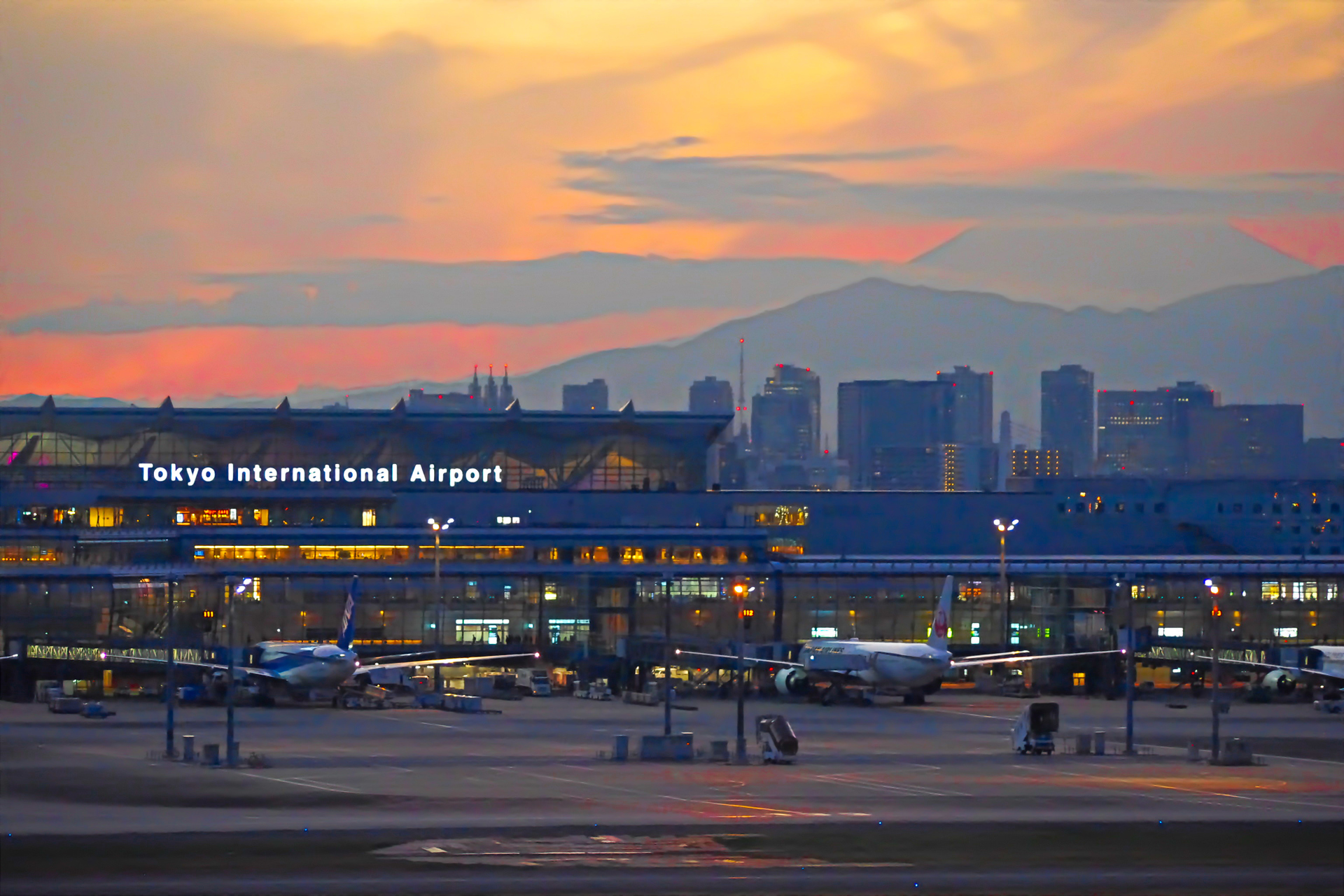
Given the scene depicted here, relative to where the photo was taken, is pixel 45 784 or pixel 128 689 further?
pixel 128 689

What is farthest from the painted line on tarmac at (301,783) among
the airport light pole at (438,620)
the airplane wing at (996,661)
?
the airplane wing at (996,661)

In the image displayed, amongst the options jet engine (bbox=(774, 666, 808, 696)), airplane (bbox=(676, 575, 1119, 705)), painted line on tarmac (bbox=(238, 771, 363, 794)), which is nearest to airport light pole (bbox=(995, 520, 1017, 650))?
airplane (bbox=(676, 575, 1119, 705))

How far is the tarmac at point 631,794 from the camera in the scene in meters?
48.4

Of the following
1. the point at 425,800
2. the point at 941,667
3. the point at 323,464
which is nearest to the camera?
the point at 425,800

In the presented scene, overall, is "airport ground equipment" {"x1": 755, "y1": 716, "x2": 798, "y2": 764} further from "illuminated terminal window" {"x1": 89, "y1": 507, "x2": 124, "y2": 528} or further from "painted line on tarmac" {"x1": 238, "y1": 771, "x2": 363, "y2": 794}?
"illuminated terminal window" {"x1": 89, "y1": 507, "x2": 124, "y2": 528}

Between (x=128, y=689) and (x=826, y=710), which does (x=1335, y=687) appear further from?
(x=128, y=689)

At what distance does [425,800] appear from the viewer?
63.9 metres

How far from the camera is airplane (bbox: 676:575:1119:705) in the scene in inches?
4643

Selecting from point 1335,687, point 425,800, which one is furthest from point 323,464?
point 425,800

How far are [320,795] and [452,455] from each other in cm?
12407

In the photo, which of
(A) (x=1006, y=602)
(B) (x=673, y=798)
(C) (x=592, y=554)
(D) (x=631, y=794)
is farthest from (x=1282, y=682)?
(B) (x=673, y=798)

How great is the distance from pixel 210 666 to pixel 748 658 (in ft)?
135

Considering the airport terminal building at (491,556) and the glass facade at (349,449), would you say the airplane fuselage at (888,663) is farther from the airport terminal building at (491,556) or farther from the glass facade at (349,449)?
the glass facade at (349,449)

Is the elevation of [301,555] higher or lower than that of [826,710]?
higher
